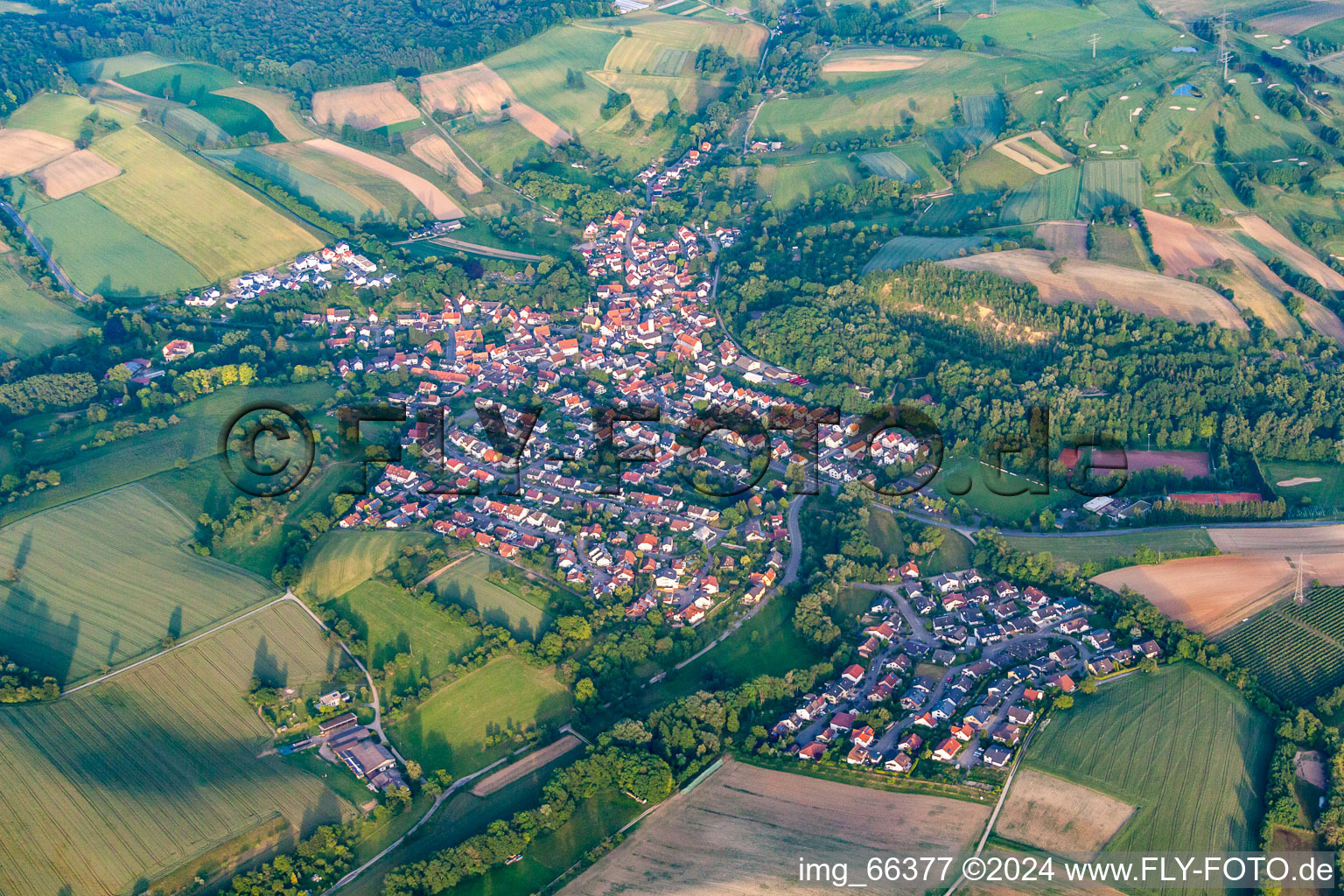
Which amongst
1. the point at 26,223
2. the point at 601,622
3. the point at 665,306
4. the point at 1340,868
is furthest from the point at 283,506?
the point at 1340,868

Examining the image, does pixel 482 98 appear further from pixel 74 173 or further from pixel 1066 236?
pixel 1066 236

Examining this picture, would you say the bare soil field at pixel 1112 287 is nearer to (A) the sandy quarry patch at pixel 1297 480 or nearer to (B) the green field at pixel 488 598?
(A) the sandy quarry patch at pixel 1297 480

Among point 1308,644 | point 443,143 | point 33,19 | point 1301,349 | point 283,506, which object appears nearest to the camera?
point 1308,644

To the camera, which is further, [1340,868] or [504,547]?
[504,547]

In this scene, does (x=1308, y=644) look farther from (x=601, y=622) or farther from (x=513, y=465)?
(x=513, y=465)

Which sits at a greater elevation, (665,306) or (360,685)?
(665,306)

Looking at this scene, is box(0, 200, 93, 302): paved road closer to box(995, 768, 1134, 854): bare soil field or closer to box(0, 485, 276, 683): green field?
box(0, 485, 276, 683): green field

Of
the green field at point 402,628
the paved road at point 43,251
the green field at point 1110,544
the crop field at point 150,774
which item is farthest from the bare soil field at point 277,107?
the green field at point 1110,544

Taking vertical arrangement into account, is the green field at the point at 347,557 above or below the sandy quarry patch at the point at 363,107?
below
